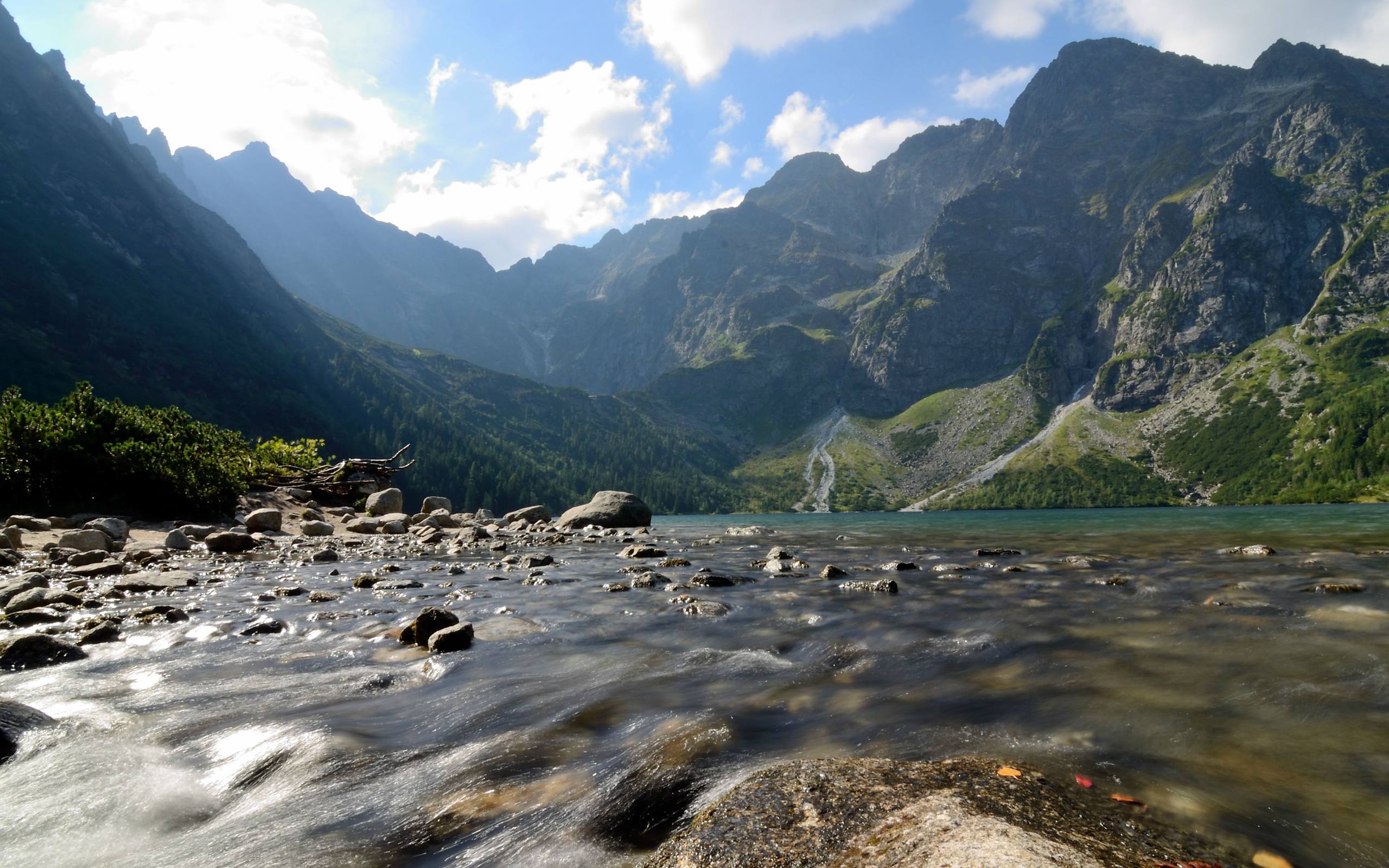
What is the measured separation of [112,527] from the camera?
2338 centimetres

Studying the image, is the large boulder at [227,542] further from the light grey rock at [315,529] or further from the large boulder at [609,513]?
the large boulder at [609,513]

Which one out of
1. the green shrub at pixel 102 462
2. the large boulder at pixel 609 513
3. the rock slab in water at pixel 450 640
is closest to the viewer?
the rock slab in water at pixel 450 640

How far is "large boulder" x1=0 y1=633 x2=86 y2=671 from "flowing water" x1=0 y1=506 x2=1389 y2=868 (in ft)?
1.22

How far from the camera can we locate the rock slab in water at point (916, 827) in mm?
3605

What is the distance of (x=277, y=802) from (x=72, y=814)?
160cm

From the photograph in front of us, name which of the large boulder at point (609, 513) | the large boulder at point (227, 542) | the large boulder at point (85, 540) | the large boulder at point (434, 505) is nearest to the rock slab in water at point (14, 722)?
the large boulder at point (85, 540)

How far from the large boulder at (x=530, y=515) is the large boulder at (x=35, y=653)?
4061cm

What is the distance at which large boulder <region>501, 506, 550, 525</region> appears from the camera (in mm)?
51312

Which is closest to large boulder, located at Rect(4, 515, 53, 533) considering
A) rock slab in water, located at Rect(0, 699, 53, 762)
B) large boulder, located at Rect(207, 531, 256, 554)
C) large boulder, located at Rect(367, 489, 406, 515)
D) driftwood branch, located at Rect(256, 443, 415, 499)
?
large boulder, located at Rect(207, 531, 256, 554)

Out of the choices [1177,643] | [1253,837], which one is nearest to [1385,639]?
[1177,643]

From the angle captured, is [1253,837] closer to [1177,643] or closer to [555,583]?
[1177,643]

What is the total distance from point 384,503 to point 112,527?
67.9 ft

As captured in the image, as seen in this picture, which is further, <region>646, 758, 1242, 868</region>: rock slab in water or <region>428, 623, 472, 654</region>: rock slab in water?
<region>428, 623, 472, 654</region>: rock slab in water

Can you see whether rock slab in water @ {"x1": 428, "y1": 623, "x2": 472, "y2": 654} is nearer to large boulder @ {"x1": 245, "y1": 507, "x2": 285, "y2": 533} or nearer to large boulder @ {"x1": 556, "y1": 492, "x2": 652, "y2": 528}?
large boulder @ {"x1": 245, "y1": 507, "x2": 285, "y2": 533}
